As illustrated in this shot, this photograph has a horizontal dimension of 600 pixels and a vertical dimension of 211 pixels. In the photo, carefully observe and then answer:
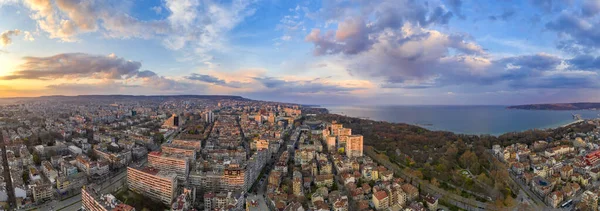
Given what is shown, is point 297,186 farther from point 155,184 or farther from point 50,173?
point 50,173

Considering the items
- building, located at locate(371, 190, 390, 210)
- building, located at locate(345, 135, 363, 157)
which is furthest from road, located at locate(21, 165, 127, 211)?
building, located at locate(345, 135, 363, 157)

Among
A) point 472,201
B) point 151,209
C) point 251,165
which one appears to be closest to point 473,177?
point 472,201

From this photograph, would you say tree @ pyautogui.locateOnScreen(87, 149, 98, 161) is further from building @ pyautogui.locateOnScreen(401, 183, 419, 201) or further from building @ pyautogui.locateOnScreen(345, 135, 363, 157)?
building @ pyautogui.locateOnScreen(401, 183, 419, 201)

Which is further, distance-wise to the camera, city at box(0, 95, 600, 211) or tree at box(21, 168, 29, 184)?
tree at box(21, 168, 29, 184)

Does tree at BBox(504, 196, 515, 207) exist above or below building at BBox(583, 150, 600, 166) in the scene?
below

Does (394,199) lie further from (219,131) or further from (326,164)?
(219,131)

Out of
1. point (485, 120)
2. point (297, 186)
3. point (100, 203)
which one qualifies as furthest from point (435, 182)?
point (485, 120)
